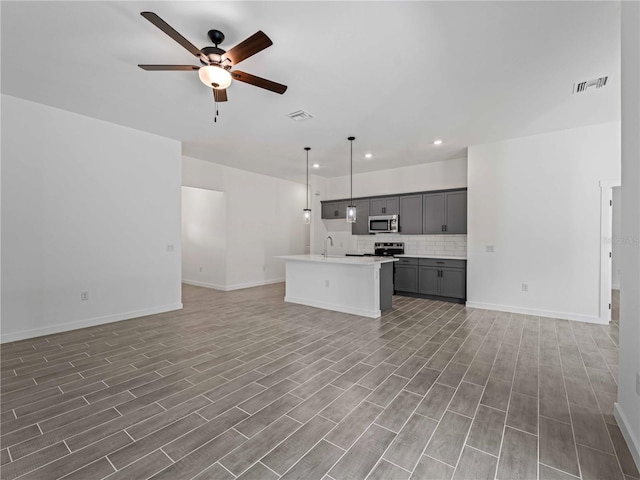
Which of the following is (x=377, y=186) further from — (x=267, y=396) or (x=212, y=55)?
(x=267, y=396)

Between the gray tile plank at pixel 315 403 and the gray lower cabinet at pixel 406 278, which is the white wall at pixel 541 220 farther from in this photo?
the gray tile plank at pixel 315 403

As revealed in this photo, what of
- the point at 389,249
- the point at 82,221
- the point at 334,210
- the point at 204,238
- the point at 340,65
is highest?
the point at 340,65

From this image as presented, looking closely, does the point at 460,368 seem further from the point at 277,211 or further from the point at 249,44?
the point at 277,211

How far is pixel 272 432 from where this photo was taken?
1918 millimetres

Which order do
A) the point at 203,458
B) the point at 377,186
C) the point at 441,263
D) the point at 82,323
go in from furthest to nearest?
1. the point at 377,186
2. the point at 441,263
3. the point at 82,323
4. the point at 203,458

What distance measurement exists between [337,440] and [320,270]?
11.7 ft

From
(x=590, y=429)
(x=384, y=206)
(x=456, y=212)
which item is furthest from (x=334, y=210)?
(x=590, y=429)

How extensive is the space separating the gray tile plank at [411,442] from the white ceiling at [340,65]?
2.92 metres

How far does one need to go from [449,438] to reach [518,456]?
0.37 m

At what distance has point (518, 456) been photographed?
1.72 m

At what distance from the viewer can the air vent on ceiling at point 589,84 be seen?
10.00 ft

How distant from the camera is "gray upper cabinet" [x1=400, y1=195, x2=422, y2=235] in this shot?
21.2 ft

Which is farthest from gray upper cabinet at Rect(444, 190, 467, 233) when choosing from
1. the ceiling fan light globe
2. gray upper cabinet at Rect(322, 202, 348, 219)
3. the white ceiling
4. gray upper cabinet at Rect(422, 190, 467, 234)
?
the ceiling fan light globe

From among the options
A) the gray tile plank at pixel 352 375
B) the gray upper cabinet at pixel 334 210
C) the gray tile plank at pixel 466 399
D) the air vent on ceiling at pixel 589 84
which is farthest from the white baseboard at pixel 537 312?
the gray upper cabinet at pixel 334 210
